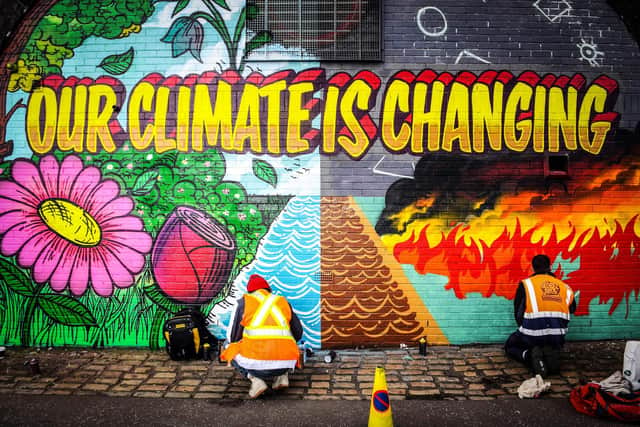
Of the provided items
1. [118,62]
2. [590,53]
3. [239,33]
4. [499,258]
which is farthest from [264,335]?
[590,53]

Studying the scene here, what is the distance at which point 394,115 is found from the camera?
5.95 meters

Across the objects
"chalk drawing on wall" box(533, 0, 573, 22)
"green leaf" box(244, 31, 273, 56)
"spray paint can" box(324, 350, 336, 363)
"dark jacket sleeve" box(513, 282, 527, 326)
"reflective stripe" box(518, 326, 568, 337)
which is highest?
"chalk drawing on wall" box(533, 0, 573, 22)

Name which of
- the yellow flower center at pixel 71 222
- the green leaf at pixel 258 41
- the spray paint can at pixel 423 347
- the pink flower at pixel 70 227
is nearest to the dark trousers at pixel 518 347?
the spray paint can at pixel 423 347

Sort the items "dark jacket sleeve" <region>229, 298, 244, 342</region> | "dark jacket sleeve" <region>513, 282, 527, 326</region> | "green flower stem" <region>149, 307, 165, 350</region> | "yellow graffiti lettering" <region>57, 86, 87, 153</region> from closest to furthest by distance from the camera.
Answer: "dark jacket sleeve" <region>229, 298, 244, 342</region> < "dark jacket sleeve" <region>513, 282, 527, 326</region> < "green flower stem" <region>149, 307, 165, 350</region> < "yellow graffiti lettering" <region>57, 86, 87, 153</region>

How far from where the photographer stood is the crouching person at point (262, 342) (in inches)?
175

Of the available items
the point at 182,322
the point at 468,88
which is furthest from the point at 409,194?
the point at 182,322

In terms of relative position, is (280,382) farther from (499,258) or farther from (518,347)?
(499,258)

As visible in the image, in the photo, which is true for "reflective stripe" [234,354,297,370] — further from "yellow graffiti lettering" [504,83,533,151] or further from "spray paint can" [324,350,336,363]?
"yellow graffiti lettering" [504,83,533,151]

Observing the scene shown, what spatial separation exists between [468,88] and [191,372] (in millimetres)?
5608

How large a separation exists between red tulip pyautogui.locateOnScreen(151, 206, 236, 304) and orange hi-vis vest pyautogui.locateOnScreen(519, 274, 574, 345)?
416 cm

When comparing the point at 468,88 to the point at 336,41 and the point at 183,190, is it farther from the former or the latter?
the point at 183,190

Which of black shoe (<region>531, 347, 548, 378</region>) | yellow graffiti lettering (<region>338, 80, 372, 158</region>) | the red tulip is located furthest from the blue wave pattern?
black shoe (<region>531, 347, 548, 378</region>)

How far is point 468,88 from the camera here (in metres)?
5.95

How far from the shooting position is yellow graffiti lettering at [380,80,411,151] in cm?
595
